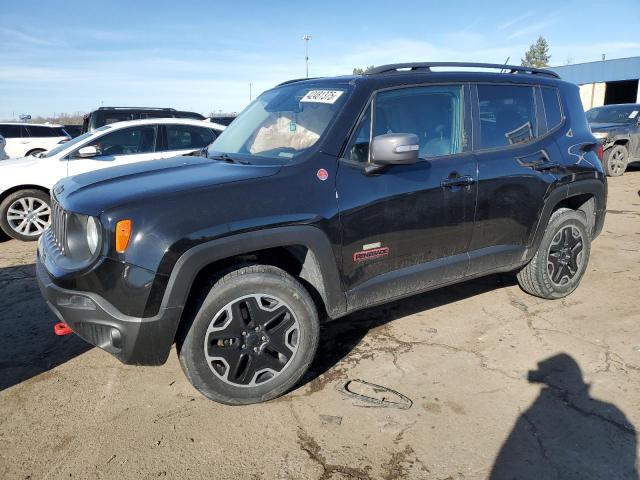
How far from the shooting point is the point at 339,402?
286 centimetres

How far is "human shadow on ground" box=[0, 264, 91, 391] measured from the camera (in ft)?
10.8

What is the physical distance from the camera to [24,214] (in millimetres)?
6648

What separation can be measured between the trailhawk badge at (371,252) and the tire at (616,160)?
35.1ft

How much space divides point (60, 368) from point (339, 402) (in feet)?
6.41

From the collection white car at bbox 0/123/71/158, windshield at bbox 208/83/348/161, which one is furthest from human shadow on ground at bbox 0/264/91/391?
white car at bbox 0/123/71/158

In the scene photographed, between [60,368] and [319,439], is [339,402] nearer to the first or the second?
[319,439]

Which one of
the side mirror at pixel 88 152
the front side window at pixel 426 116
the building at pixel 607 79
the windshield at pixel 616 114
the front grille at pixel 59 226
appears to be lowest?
the front grille at pixel 59 226

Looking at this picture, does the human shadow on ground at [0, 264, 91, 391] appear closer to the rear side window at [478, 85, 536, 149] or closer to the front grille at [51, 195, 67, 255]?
the front grille at [51, 195, 67, 255]

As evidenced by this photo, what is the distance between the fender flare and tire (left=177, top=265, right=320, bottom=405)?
148 mm

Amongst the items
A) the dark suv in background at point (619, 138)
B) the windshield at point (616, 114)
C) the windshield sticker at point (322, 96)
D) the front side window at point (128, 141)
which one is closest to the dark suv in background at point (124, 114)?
the front side window at point (128, 141)

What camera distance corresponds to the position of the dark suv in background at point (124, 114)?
390 inches

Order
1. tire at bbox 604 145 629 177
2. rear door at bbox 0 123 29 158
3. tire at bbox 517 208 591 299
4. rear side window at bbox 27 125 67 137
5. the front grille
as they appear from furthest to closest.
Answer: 1. rear side window at bbox 27 125 67 137
2. rear door at bbox 0 123 29 158
3. tire at bbox 604 145 629 177
4. tire at bbox 517 208 591 299
5. the front grille

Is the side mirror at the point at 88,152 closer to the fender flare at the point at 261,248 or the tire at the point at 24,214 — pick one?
the tire at the point at 24,214

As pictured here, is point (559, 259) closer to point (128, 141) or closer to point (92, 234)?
point (92, 234)
